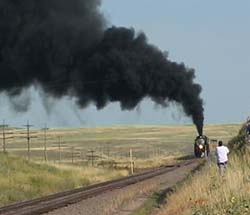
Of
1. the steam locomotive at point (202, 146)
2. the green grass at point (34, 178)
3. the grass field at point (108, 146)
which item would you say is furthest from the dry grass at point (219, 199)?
the grass field at point (108, 146)

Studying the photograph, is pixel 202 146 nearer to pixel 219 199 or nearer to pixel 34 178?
pixel 34 178

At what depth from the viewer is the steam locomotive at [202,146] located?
6366cm

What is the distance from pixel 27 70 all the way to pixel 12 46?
1503mm

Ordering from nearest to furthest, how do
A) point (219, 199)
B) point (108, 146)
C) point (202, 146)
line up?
point (219, 199)
point (202, 146)
point (108, 146)

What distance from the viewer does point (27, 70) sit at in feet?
130

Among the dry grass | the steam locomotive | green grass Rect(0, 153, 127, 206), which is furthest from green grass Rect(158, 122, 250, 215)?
the steam locomotive

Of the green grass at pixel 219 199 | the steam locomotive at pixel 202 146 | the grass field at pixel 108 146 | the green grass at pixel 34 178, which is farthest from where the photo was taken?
the grass field at pixel 108 146

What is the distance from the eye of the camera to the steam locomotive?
63.7 meters

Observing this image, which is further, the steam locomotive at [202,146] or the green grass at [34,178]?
the steam locomotive at [202,146]

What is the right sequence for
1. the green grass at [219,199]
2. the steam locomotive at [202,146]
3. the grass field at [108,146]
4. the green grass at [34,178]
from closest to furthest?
the green grass at [219,199] < the green grass at [34,178] < the steam locomotive at [202,146] < the grass field at [108,146]

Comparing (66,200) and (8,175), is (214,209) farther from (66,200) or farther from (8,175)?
(8,175)

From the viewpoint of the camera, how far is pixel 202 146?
65312mm

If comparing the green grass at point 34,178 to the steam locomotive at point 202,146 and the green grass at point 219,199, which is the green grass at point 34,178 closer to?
the steam locomotive at point 202,146

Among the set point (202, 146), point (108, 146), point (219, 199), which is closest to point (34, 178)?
point (202, 146)
